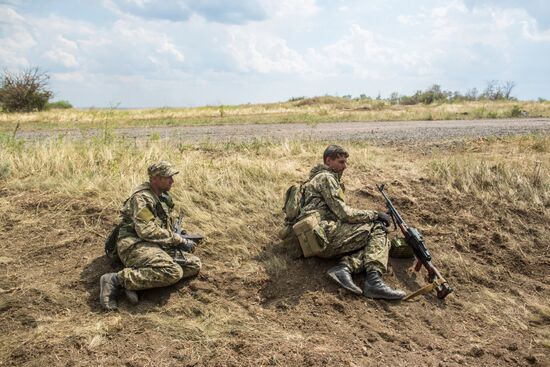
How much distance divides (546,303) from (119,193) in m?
5.24

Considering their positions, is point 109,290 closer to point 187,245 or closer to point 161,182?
point 187,245

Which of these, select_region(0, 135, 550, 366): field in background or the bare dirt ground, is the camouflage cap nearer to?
select_region(0, 135, 550, 366): field in background

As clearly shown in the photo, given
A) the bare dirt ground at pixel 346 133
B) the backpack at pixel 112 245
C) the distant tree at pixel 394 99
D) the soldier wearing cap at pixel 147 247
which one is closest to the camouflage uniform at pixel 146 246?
the soldier wearing cap at pixel 147 247

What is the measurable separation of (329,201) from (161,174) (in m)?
1.74

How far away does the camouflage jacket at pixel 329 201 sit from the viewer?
483 cm

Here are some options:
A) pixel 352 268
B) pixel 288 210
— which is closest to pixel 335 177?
pixel 288 210

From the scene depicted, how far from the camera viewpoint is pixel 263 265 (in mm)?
5078

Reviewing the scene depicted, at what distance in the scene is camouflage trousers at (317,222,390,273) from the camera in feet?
15.7

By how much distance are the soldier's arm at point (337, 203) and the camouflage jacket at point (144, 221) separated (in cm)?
158

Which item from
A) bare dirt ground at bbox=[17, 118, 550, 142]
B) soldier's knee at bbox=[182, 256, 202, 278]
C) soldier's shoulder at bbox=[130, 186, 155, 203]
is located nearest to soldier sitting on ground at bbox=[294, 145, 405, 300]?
soldier's knee at bbox=[182, 256, 202, 278]

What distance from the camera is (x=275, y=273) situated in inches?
195

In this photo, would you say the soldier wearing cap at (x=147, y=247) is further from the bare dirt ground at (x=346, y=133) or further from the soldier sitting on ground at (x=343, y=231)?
the bare dirt ground at (x=346, y=133)

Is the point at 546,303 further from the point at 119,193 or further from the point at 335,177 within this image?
the point at 119,193

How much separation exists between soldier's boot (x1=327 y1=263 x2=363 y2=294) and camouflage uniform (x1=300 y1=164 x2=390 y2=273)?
93 millimetres
